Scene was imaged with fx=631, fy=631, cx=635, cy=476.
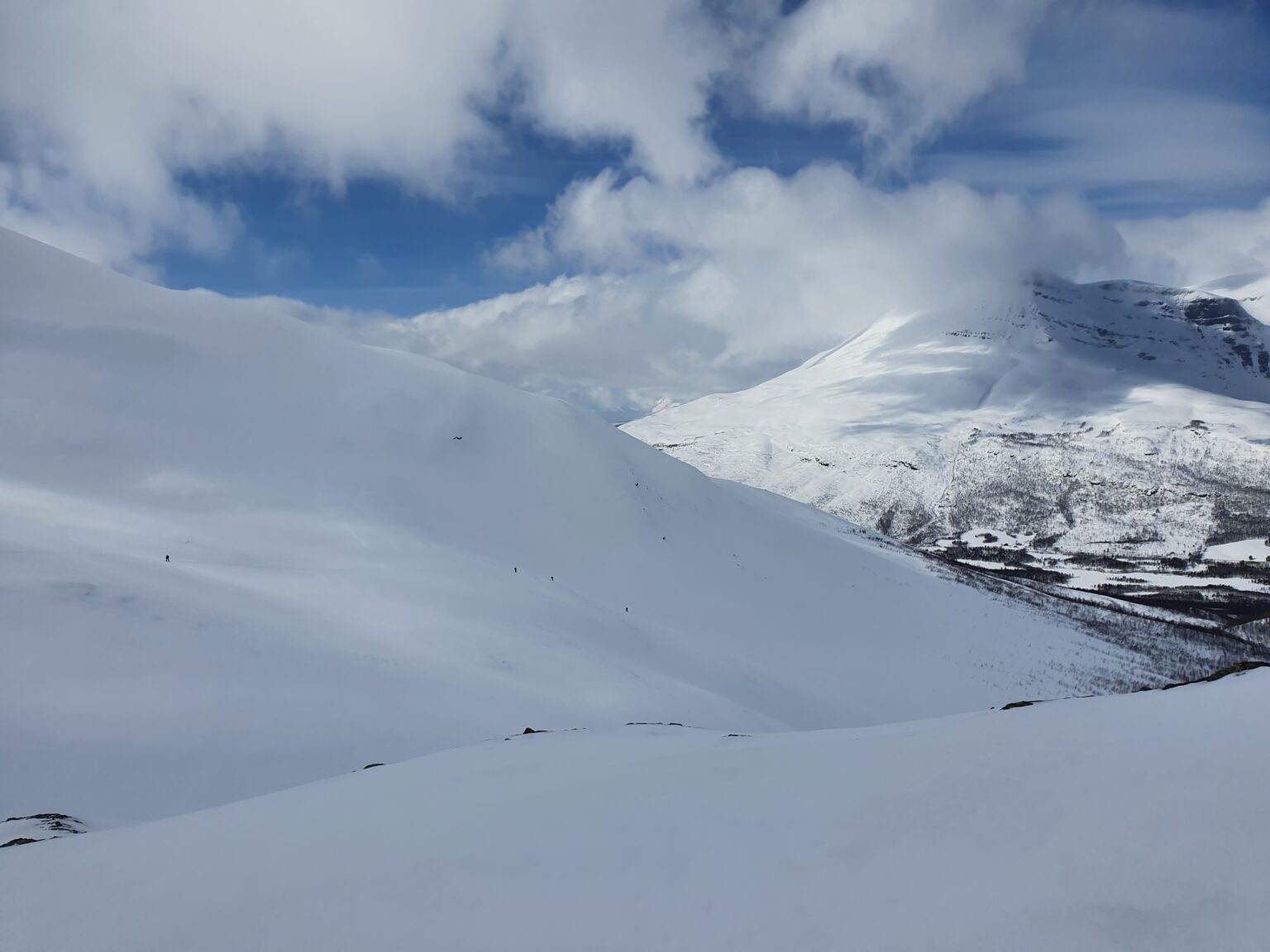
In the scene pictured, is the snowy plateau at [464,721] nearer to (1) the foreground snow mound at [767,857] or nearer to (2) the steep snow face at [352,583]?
(1) the foreground snow mound at [767,857]

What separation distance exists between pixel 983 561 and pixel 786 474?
68.3m

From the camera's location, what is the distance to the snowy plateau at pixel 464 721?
173 inches

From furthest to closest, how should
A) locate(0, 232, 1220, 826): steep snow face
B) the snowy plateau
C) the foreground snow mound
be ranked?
locate(0, 232, 1220, 826): steep snow face → the snowy plateau → the foreground snow mound

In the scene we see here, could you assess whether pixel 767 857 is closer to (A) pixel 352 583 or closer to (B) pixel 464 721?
(B) pixel 464 721

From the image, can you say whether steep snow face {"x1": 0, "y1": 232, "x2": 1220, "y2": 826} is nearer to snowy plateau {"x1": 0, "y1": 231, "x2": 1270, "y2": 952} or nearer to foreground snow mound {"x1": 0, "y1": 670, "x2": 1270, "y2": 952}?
snowy plateau {"x1": 0, "y1": 231, "x2": 1270, "y2": 952}

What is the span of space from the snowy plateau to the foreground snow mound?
0.03 meters

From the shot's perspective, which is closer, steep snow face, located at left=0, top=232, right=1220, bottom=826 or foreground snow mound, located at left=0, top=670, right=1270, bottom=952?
foreground snow mound, located at left=0, top=670, right=1270, bottom=952

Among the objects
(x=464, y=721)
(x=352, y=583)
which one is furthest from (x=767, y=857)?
(x=352, y=583)

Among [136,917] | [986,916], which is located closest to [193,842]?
[136,917]

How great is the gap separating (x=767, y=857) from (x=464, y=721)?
12540 mm

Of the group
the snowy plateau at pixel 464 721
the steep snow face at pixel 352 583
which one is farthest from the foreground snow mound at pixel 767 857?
the steep snow face at pixel 352 583

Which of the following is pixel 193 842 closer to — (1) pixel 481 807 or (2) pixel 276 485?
(1) pixel 481 807

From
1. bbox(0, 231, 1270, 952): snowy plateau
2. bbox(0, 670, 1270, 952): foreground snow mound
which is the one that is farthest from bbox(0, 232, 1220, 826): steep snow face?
bbox(0, 670, 1270, 952): foreground snow mound

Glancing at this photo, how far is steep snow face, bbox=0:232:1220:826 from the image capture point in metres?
13.7
